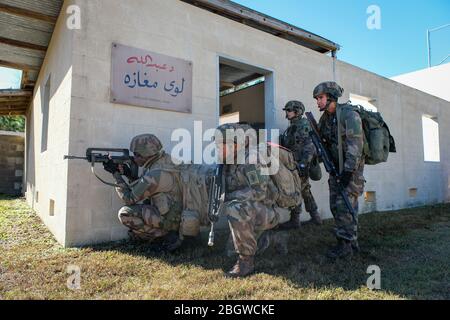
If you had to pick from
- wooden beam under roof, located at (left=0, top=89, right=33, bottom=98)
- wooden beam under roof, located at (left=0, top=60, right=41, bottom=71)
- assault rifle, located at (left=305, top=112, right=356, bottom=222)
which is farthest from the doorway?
wooden beam under roof, located at (left=0, top=89, right=33, bottom=98)

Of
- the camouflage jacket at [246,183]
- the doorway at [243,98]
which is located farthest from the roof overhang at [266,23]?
the camouflage jacket at [246,183]

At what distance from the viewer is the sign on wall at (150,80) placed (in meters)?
3.98

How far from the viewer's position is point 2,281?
265 centimetres

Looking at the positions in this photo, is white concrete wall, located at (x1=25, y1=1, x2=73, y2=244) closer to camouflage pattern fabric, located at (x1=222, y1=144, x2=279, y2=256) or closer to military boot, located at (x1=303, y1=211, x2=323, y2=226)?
camouflage pattern fabric, located at (x1=222, y1=144, x2=279, y2=256)

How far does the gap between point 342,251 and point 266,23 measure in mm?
4052

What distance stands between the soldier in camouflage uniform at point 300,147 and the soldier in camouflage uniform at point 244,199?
4.42 ft

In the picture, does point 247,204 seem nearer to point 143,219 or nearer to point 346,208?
point 143,219

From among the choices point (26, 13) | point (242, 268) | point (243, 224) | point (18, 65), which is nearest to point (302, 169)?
point (243, 224)

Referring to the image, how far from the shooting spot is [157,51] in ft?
14.0

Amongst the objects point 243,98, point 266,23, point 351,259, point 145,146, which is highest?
point 266,23

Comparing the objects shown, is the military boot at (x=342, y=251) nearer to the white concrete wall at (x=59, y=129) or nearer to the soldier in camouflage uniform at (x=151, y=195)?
the soldier in camouflage uniform at (x=151, y=195)

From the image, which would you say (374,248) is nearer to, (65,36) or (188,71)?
(188,71)

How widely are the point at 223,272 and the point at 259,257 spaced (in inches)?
24.8
